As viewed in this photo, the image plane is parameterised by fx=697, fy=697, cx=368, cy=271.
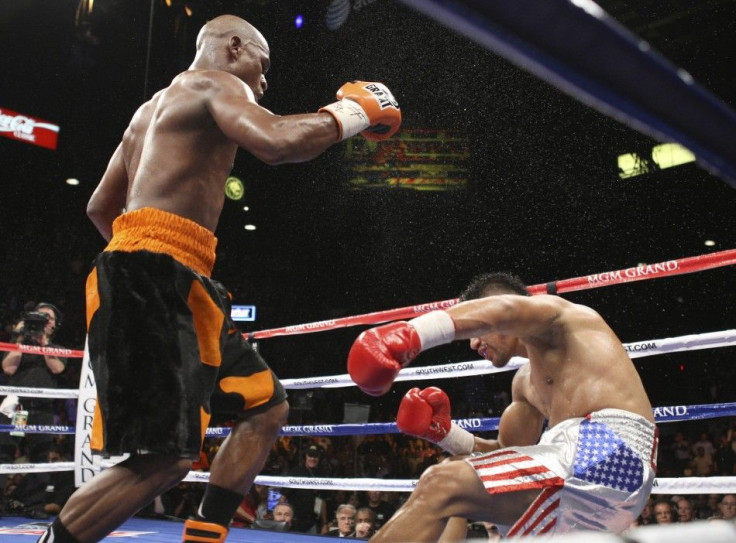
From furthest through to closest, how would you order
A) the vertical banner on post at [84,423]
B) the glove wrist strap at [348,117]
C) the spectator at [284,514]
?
the spectator at [284,514], the vertical banner on post at [84,423], the glove wrist strap at [348,117]

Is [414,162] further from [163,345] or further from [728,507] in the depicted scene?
[163,345]

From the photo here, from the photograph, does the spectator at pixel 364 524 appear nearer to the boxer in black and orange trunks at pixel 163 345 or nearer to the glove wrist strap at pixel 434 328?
the boxer in black and orange trunks at pixel 163 345

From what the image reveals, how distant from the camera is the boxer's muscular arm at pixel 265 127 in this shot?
145 cm

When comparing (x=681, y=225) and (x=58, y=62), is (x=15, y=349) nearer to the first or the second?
(x=58, y=62)

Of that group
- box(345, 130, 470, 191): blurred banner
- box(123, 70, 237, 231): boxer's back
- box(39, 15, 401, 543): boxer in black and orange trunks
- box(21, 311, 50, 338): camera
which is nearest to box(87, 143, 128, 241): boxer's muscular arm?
box(39, 15, 401, 543): boxer in black and orange trunks

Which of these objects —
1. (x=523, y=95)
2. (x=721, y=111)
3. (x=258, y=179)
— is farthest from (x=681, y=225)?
(x=721, y=111)

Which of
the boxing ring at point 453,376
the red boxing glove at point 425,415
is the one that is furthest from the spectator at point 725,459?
the red boxing glove at point 425,415

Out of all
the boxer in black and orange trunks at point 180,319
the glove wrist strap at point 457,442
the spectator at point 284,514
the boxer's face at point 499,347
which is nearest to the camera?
the boxer in black and orange trunks at point 180,319

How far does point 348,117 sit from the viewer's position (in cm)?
160

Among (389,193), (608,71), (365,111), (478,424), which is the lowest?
(478,424)

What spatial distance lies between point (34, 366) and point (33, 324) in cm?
27

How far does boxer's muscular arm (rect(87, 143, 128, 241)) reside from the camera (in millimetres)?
1861

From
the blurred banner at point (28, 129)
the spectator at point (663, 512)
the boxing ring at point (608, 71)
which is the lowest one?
the spectator at point (663, 512)

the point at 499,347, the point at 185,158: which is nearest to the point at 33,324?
the point at 185,158
